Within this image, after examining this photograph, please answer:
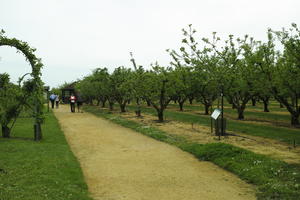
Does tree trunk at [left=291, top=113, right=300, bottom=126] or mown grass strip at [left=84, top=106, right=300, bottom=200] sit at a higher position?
tree trunk at [left=291, top=113, right=300, bottom=126]

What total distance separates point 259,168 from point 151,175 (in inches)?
132

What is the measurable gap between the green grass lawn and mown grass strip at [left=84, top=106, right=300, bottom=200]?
4.56 meters

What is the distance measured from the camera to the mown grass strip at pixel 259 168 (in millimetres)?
7382

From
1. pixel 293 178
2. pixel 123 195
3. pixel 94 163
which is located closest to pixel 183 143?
pixel 94 163

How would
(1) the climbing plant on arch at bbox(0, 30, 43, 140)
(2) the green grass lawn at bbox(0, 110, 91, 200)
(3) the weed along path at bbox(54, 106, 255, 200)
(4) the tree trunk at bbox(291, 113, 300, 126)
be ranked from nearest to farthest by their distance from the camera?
1. (2) the green grass lawn at bbox(0, 110, 91, 200)
2. (3) the weed along path at bbox(54, 106, 255, 200)
3. (1) the climbing plant on arch at bbox(0, 30, 43, 140)
4. (4) the tree trunk at bbox(291, 113, 300, 126)

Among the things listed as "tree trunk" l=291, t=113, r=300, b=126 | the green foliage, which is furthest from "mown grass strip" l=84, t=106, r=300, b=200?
"tree trunk" l=291, t=113, r=300, b=126

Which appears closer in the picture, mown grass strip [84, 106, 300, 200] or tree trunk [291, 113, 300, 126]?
mown grass strip [84, 106, 300, 200]

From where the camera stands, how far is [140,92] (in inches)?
1045

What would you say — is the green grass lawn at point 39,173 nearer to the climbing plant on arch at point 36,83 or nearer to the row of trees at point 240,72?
the climbing plant on arch at point 36,83

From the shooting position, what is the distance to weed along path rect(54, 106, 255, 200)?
7315 millimetres

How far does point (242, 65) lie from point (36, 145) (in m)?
16.1

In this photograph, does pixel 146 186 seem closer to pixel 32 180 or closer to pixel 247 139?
pixel 32 180

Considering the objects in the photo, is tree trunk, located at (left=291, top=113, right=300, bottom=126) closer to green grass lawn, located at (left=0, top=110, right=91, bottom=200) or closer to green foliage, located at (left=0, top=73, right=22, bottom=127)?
green grass lawn, located at (left=0, top=110, right=91, bottom=200)

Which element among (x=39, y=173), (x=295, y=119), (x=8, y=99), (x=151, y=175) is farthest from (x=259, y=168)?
(x=295, y=119)
